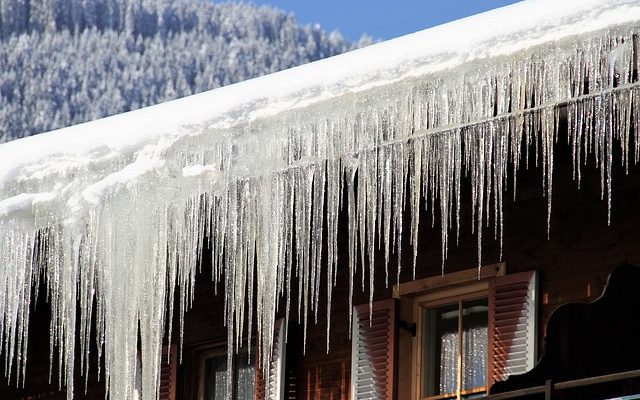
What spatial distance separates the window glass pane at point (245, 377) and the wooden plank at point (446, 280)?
4.82 feet

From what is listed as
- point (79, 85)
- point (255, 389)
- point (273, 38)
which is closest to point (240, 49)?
point (273, 38)

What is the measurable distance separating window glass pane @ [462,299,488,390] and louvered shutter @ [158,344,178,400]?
97.2 inches

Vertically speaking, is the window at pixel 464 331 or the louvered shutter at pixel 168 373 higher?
the louvered shutter at pixel 168 373

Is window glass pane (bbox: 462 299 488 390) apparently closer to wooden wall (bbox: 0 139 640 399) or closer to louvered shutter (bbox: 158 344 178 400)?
wooden wall (bbox: 0 139 640 399)

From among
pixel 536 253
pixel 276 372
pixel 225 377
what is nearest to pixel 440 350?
pixel 536 253

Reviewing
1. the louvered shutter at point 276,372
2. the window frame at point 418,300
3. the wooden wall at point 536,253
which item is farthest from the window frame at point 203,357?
the window frame at point 418,300

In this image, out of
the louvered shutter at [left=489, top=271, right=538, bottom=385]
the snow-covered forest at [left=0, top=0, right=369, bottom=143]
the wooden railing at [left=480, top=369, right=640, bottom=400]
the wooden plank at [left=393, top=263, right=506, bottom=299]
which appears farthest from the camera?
the snow-covered forest at [left=0, top=0, right=369, bottom=143]

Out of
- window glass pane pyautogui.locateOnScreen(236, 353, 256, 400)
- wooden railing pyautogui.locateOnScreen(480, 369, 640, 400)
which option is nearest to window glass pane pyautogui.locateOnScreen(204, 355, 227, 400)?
window glass pane pyautogui.locateOnScreen(236, 353, 256, 400)

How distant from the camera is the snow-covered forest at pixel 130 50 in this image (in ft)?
324

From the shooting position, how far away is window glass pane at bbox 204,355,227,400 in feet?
41.5

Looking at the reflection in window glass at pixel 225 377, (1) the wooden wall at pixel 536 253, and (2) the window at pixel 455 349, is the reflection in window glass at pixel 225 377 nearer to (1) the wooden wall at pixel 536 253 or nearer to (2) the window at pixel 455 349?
(1) the wooden wall at pixel 536 253

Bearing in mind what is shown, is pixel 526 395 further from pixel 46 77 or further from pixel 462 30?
pixel 46 77

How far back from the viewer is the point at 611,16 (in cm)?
858

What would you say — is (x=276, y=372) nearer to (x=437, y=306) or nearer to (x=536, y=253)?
(x=437, y=306)
